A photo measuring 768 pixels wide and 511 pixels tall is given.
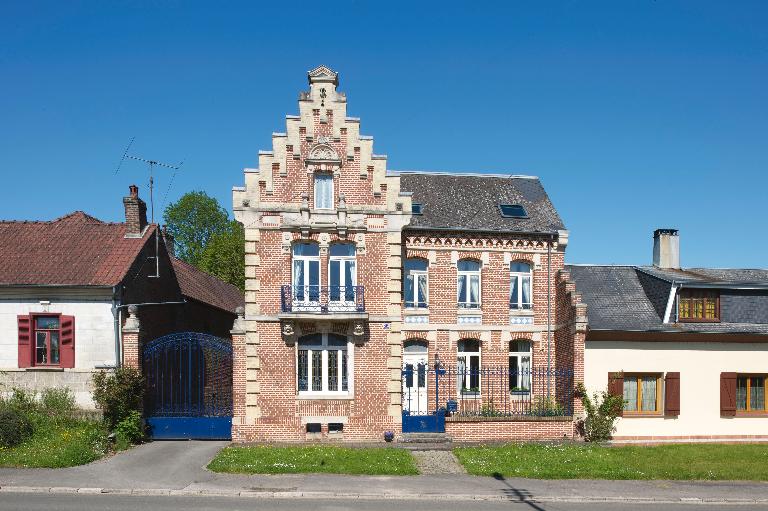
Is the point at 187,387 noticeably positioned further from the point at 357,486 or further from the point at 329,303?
the point at 357,486

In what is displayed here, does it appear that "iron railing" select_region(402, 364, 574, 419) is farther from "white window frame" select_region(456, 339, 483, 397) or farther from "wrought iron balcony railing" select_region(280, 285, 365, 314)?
"wrought iron balcony railing" select_region(280, 285, 365, 314)

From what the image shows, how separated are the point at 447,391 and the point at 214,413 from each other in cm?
859

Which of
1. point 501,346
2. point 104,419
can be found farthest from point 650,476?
point 104,419

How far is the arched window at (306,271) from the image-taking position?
77.1 ft

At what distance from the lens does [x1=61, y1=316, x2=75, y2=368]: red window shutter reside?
23422mm

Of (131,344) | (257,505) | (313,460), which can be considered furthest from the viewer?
(131,344)

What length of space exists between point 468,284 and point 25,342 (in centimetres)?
1551

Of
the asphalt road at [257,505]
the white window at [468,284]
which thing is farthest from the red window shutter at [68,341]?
the white window at [468,284]

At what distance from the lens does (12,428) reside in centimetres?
2047

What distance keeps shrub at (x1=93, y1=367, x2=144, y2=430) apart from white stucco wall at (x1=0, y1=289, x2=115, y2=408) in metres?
1.11

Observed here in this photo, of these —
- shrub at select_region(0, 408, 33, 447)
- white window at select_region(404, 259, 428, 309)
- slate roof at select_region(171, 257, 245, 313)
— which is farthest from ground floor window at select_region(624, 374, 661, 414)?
shrub at select_region(0, 408, 33, 447)

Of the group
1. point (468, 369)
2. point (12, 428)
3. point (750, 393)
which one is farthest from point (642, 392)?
point (12, 428)

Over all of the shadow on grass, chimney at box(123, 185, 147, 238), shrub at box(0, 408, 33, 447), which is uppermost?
chimney at box(123, 185, 147, 238)

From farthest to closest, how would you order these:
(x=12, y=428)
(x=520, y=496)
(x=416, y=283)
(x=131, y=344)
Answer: (x=416, y=283)
(x=131, y=344)
(x=12, y=428)
(x=520, y=496)
